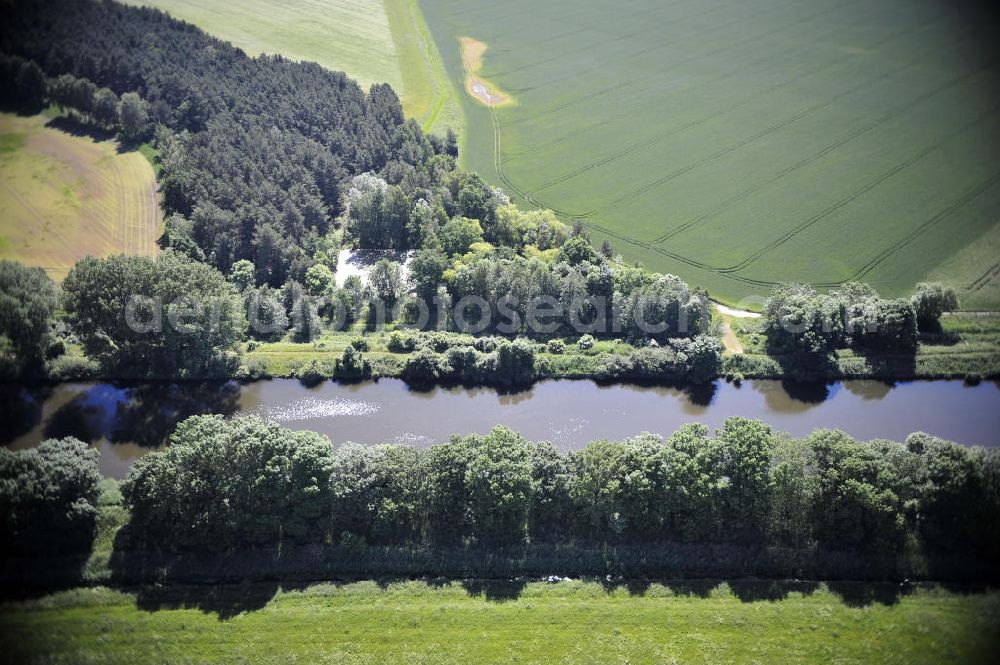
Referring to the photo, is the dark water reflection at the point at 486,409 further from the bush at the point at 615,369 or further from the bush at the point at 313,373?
the bush at the point at 615,369

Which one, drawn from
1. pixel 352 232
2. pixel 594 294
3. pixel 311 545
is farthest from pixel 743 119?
pixel 311 545

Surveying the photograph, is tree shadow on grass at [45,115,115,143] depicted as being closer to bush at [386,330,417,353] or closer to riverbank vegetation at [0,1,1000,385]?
riverbank vegetation at [0,1,1000,385]

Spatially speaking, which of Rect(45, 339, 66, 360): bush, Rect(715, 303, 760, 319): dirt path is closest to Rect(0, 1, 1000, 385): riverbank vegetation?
Rect(45, 339, 66, 360): bush

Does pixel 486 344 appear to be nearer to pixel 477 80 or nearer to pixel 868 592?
pixel 868 592

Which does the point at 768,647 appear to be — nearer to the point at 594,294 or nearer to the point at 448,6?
the point at 594,294

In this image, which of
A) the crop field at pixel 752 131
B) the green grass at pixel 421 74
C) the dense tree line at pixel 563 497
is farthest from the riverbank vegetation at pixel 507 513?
the green grass at pixel 421 74

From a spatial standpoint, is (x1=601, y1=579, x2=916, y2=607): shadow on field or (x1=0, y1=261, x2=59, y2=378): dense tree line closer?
(x1=601, y1=579, x2=916, y2=607): shadow on field
